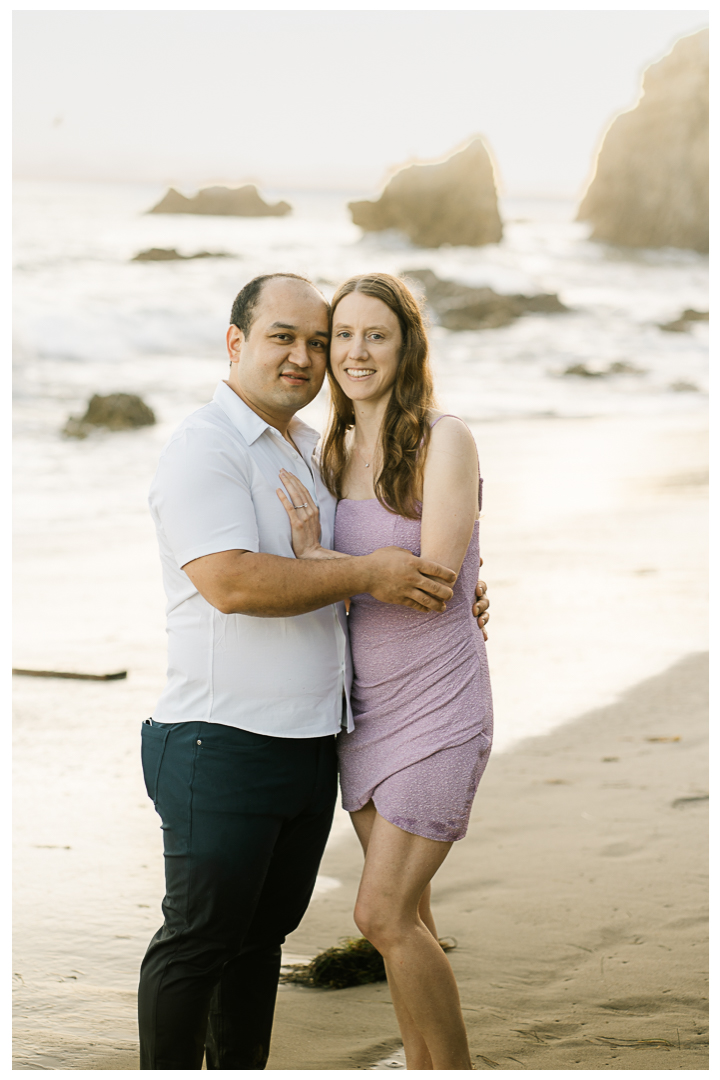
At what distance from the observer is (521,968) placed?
3.76 meters

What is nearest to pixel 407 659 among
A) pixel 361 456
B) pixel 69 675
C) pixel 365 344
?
pixel 361 456

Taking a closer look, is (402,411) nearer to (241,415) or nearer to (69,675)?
(241,415)

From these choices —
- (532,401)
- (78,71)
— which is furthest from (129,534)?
(78,71)

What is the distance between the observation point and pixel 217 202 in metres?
37.8

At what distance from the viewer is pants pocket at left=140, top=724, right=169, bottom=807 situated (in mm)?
2699

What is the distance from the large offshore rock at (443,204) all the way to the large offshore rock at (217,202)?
499cm

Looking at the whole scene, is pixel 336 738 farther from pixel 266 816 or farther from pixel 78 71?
pixel 78 71

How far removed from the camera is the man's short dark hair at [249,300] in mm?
2896

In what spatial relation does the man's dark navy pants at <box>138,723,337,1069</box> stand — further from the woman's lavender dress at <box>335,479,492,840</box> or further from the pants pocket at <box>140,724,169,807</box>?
the woman's lavender dress at <box>335,479,492,840</box>

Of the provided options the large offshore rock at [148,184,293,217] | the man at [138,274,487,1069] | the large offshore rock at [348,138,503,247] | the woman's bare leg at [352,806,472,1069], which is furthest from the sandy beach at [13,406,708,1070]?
the large offshore rock at [348,138,503,247]

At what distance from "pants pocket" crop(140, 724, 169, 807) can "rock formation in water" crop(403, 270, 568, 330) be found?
94.0 feet

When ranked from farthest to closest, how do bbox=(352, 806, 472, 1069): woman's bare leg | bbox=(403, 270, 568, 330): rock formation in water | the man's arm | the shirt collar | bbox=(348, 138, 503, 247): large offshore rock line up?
bbox=(348, 138, 503, 247): large offshore rock < bbox=(403, 270, 568, 330): rock formation in water < the shirt collar < bbox=(352, 806, 472, 1069): woman's bare leg < the man's arm

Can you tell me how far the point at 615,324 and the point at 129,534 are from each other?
28184 millimetres

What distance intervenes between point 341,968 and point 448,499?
6.31 ft
